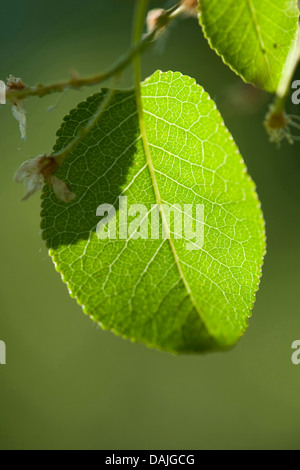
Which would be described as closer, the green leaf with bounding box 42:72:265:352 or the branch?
the branch

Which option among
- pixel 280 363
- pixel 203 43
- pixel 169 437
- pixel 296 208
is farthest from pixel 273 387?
pixel 203 43

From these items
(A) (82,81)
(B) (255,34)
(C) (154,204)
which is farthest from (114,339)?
(A) (82,81)

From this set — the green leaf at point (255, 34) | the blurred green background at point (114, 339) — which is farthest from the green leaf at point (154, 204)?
the blurred green background at point (114, 339)

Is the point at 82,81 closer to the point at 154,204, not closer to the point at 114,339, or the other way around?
the point at 154,204

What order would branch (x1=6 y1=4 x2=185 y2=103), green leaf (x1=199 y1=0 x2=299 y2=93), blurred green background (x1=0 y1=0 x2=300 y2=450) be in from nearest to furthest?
branch (x1=6 y1=4 x2=185 y2=103) < green leaf (x1=199 y1=0 x2=299 y2=93) < blurred green background (x1=0 y1=0 x2=300 y2=450)

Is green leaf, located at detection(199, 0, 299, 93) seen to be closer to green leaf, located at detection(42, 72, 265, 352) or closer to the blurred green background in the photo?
green leaf, located at detection(42, 72, 265, 352)

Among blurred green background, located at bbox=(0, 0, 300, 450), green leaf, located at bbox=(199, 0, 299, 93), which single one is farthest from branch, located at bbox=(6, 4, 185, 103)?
blurred green background, located at bbox=(0, 0, 300, 450)
